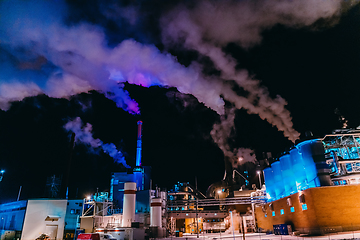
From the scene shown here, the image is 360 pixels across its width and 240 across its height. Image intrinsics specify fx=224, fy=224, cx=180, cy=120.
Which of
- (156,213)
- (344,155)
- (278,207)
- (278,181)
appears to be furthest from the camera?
(278,181)

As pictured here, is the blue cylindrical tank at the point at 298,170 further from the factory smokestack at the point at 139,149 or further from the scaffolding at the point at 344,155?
the factory smokestack at the point at 139,149

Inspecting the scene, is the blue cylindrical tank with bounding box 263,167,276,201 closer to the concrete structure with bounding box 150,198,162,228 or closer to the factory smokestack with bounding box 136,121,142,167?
the concrete structure with bounding box 150,198,162,228

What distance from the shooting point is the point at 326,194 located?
26.2m

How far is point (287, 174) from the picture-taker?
4062 centimetres

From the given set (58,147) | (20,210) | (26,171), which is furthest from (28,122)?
(20,210)

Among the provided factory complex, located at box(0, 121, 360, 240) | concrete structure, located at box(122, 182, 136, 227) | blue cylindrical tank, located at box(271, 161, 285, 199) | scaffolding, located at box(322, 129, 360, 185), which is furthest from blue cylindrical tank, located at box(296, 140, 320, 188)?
concrete structure, located at box(122, 182, 136, 227)

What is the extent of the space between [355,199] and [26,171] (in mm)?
79737

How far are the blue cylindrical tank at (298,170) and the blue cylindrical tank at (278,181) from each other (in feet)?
20.8

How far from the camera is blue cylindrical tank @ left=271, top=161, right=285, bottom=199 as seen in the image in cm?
4291

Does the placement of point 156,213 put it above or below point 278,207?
below

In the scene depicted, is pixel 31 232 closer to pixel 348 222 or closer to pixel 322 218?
pixel 322 218

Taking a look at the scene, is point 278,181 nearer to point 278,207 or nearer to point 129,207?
point 278,207

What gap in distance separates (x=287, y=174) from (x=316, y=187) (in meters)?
14.7

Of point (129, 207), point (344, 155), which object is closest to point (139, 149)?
point (129, 207)
